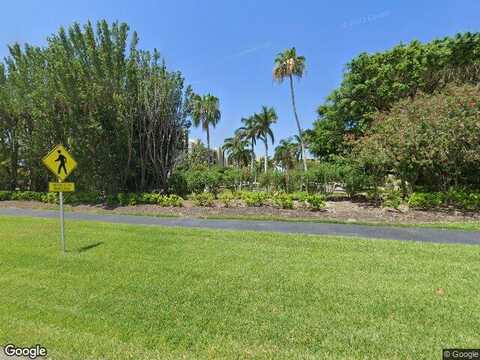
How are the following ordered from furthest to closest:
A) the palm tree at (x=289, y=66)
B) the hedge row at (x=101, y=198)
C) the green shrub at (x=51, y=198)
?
the palm tree at (x=289, y=66) < the green shrub at (x=51, y=198) < the hedge row at (x=101, y=198)

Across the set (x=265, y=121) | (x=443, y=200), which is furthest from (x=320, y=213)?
(x=265, y=121)

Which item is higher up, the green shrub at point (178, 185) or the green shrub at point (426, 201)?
the green shrub at point (178, 185)

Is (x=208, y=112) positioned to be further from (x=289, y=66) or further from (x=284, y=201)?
(x=284, y=201)

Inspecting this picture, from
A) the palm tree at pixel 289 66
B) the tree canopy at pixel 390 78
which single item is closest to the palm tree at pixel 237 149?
the palm tree at pixel 289 66

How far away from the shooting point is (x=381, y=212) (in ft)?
32.5

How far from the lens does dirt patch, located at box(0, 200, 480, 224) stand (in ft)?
29.2

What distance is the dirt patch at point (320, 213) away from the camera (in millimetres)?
8914

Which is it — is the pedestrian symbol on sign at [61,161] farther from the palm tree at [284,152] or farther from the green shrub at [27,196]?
the palm tree at [284,152]

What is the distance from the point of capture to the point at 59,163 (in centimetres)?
575

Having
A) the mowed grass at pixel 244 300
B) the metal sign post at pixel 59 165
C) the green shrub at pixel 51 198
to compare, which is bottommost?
the mowed grass at pixel 244 300

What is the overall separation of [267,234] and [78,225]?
630 cm

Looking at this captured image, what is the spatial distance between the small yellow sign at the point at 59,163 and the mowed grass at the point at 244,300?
173 cm

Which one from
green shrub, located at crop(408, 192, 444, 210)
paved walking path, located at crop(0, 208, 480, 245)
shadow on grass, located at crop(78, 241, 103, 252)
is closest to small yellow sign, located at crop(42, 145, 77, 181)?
shadow on grass, located at crop(78, 241, 103, 252)
